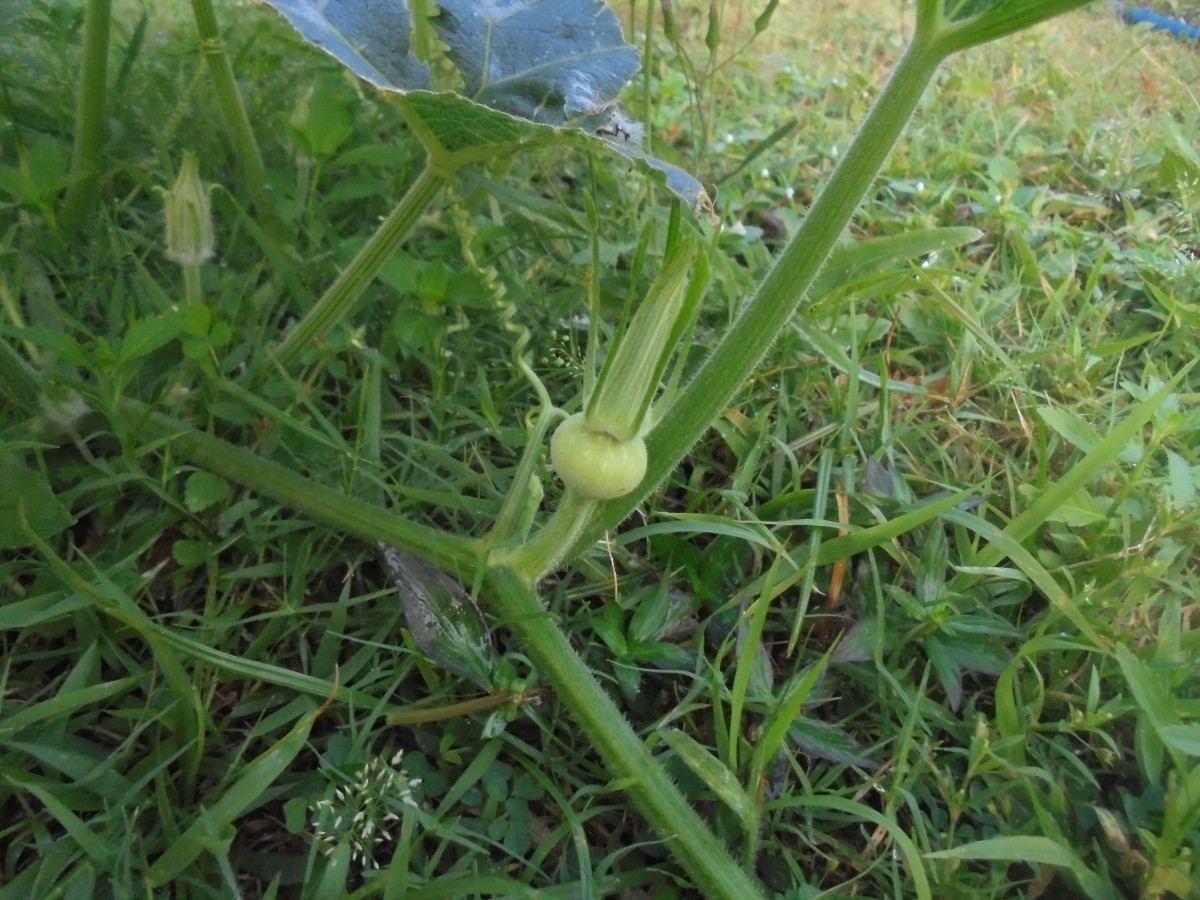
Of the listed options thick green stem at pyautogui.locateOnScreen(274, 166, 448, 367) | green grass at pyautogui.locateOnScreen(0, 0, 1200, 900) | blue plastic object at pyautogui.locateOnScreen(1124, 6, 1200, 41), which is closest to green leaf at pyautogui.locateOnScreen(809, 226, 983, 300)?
green grass at pyautogui.locateOnScreen(0, 0, 1200, 900)

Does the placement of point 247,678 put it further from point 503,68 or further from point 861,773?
point 503,68

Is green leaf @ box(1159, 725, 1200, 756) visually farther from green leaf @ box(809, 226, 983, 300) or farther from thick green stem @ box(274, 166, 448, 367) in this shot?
thick green stem @ box(274, 166, 448, 367)

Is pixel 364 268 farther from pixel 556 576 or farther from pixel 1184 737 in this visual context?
pixel 1184 737

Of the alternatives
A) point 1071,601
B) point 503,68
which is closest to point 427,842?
point 1071,601

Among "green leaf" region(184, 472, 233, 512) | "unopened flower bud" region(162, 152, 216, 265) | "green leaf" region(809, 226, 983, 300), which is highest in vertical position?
"green leaf" region(809, 226, 983, 300)

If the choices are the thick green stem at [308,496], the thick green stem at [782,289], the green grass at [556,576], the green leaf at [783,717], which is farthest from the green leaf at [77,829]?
the green leaf at [783,717]

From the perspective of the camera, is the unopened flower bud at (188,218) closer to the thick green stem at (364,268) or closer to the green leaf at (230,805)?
the thick green stem at (364,268)
